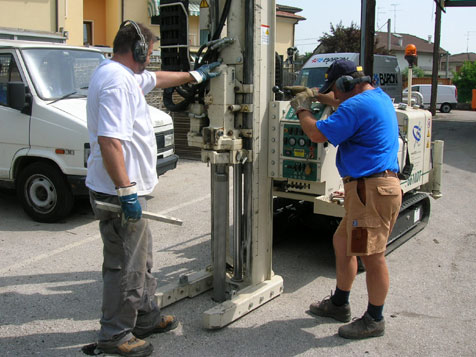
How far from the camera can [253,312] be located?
432 centimetres

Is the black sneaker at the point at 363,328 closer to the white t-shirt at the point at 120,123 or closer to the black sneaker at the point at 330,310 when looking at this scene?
the black sneaker at the point at 330,310

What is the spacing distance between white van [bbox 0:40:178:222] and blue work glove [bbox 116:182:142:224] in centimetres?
363

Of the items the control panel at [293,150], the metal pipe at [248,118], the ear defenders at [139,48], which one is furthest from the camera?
the control panel at [293,150]

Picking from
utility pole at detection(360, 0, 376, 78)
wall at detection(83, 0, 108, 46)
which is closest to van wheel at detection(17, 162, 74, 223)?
utility pole at detection(360, 0, 376, 78)

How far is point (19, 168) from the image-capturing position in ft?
23.5

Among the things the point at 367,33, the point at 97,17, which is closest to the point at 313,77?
the point at 367,33

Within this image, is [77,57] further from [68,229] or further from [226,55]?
[226,55]

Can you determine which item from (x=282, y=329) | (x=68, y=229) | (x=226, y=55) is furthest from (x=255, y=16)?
(x=68, y=229)

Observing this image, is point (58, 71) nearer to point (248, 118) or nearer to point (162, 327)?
point (248, 118)

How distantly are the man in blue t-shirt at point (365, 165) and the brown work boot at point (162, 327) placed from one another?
4.22 feet

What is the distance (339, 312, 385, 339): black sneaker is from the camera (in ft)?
12.8

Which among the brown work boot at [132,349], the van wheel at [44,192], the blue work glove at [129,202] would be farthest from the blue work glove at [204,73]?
the van wheel at [44,192]

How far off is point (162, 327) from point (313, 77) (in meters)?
15.1

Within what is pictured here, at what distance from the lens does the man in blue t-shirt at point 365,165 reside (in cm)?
376
